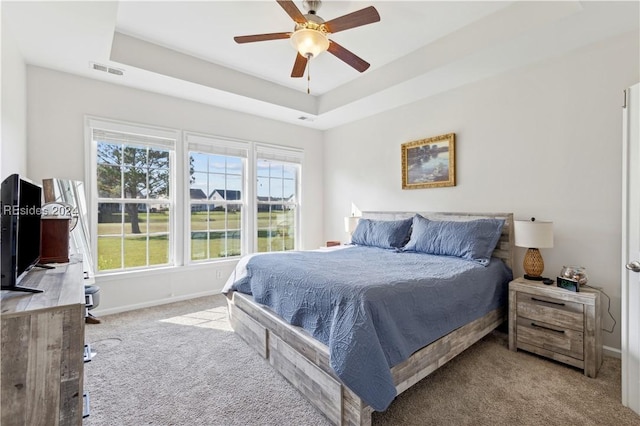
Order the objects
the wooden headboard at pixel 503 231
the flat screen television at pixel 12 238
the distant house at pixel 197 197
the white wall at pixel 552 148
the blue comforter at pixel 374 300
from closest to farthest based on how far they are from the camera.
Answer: the flat screen television at pixel 12 238, the blue comforter at pixel 374 300, the white wall at pixel 552 148, the wooden headboard at pixel 503 231, the distant house at pixel 197 197

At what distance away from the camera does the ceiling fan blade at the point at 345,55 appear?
2.41m

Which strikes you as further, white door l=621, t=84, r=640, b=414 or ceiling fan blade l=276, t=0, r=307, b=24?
ceiling fan blade l=276, t=0, r=307, b=24

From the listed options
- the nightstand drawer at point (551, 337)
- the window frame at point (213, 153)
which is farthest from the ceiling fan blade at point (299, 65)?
the nightstand drawer at point (551, 337)

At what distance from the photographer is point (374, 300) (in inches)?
66.2

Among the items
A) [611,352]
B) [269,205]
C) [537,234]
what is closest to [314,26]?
[537,234]

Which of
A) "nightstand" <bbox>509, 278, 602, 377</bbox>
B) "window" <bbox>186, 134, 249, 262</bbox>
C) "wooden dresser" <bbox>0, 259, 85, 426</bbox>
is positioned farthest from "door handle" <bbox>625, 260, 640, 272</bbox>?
"window" <bbox>186, 134, 249, 262</bbox>

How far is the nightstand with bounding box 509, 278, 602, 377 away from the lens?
216cm

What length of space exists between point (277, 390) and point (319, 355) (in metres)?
0.51

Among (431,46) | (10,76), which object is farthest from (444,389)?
A: (10,76)

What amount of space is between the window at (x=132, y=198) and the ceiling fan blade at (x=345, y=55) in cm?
255

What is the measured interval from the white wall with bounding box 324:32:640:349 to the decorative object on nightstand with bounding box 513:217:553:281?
0.29m

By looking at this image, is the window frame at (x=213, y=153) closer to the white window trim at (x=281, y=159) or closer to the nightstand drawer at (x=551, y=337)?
the white window trim at (x=281, y=159)

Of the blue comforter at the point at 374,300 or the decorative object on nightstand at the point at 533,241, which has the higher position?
the decorative object on nightstand at the point at 533,241

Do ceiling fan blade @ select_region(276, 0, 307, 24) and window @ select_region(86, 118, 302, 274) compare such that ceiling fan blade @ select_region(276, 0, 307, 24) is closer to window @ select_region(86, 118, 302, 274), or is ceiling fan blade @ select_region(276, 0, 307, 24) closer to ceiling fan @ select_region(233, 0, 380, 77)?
ceiling fan @ select_region(233, 0, 380, 77)
